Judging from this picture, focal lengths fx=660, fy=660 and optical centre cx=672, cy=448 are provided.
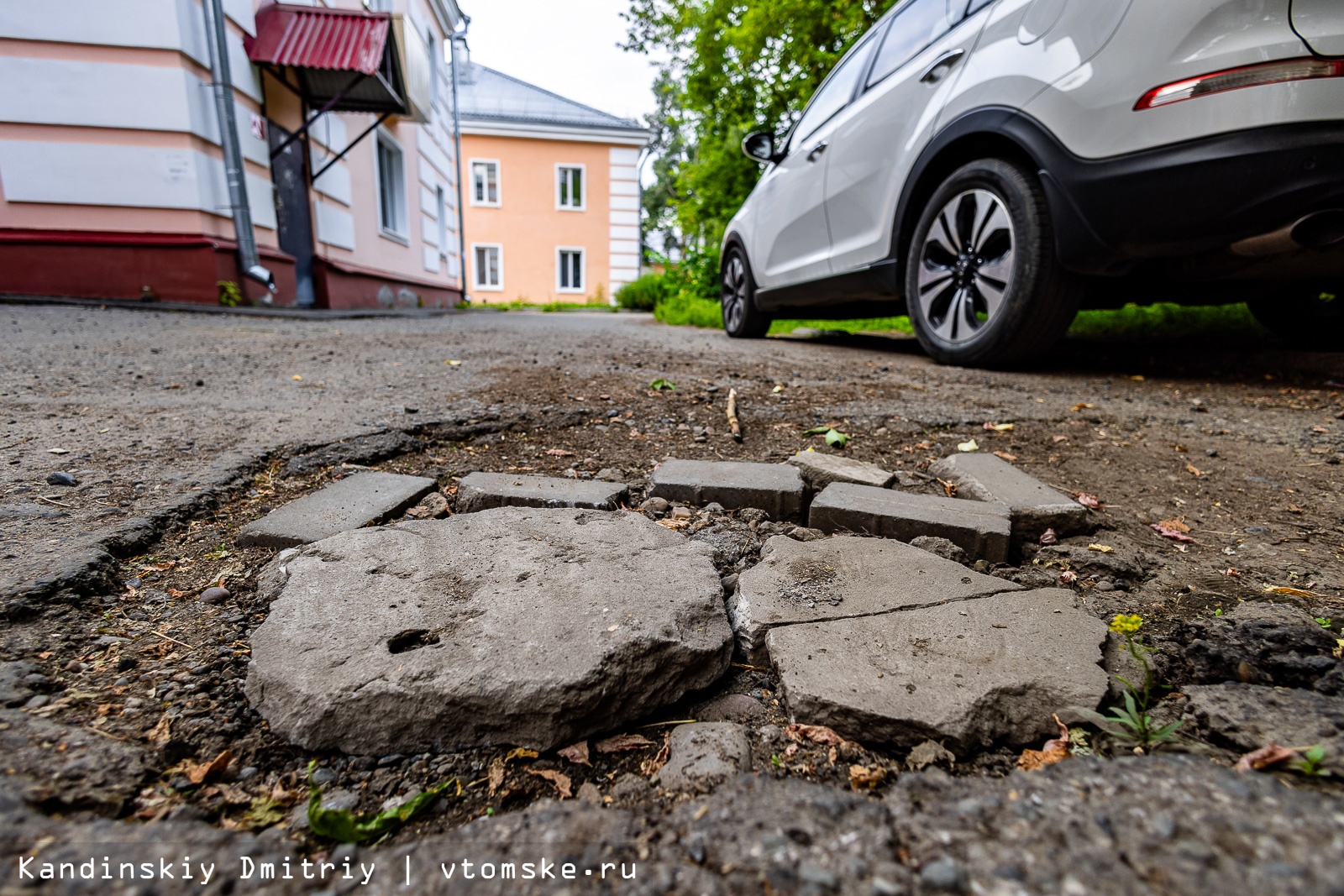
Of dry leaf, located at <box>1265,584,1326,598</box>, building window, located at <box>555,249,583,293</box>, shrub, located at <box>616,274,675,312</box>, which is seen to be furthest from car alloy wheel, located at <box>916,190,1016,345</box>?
building window, located at <box>555,249,583,293</box>

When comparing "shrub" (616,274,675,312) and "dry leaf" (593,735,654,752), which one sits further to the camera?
"shrub" (616,274,675,312)

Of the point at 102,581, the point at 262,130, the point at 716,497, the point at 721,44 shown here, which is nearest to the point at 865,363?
the point at 716,497

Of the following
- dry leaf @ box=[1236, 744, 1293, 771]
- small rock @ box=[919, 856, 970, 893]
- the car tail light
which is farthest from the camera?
the car tail light

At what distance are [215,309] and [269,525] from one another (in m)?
5.67

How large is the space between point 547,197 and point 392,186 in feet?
32.6

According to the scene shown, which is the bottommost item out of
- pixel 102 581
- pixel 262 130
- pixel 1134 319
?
pixel 102 581

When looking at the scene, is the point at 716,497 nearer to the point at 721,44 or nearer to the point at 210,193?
the point at 210,193

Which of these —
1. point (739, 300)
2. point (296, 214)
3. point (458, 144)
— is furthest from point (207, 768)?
point (458, 144)

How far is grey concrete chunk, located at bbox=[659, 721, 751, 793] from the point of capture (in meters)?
0.79

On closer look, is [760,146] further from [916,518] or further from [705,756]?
[705,756]

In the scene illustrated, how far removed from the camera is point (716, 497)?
1622 mm

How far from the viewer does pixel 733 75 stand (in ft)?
34.1

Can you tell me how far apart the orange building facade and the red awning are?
13959 mm

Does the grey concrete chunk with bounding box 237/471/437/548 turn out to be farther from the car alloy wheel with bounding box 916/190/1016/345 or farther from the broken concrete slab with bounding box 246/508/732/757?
the car alloy wheel with bounding box 916/190/1016/345
